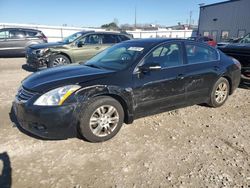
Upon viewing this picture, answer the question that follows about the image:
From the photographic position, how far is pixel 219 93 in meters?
5.35

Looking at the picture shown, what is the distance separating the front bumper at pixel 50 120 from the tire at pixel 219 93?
125 inches

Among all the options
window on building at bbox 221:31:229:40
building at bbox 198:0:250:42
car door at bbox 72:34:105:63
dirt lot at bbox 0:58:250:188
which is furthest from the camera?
window on building at bbox 221:31:229:40

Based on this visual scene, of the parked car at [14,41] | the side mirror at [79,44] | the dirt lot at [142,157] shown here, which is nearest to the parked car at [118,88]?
the dirt lot at [142,157]

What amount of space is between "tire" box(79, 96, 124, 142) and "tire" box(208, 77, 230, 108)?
2.37 m

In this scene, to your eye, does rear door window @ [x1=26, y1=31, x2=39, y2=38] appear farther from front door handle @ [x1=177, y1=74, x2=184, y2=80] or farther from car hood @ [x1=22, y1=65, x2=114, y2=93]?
front door handle @ [x1=177, y1=74, x2=184, y2=80]

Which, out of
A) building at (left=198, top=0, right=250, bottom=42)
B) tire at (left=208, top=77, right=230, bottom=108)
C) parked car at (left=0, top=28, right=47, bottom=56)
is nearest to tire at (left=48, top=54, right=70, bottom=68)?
→ parked car at (left=0, top=28, right=47, bottom=56)

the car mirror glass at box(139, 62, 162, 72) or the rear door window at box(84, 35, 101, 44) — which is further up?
the rear door window at box(84, 35, 101, 44)

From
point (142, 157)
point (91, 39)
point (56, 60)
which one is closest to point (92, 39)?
point (91, 39)

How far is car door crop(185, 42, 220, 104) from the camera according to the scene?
4.67 meters

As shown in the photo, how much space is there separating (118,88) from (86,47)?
246 inches

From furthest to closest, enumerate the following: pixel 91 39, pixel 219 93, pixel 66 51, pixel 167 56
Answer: pixel 91 39 < pixel 66 51 < pixel 219 93 < pixel 167 56

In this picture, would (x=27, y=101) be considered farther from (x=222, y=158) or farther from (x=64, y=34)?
(x=64, y=34)

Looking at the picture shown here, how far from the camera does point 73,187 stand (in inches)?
107

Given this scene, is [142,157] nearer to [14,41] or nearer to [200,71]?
[200,71]
